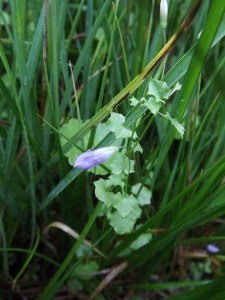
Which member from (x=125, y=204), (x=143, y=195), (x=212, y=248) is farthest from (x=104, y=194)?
(x=212, y=248)

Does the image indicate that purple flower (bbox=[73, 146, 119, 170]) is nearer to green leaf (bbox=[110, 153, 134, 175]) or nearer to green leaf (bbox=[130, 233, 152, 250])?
green leaf (bbox=[110, 153, 134, 175])

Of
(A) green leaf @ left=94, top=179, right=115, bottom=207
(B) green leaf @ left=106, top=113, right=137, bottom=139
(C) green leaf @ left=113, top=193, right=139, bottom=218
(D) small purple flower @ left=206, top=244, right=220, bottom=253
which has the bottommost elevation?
(D) small purple flower @ left=206, top=244, right=220, bottom=253

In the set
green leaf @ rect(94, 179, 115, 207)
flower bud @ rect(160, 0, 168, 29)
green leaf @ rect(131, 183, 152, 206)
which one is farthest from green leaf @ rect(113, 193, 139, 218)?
flower bud @ rect(160, 0, 168, 29)

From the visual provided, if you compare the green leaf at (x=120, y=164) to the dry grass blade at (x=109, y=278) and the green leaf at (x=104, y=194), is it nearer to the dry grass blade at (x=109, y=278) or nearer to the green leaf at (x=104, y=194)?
the green leaf at (x=104, y=194)

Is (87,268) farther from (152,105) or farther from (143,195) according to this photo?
(152,105)

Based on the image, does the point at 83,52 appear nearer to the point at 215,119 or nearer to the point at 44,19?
the point at 44,19

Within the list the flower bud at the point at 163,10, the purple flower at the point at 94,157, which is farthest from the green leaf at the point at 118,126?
the flower bud at the point at 163,10
